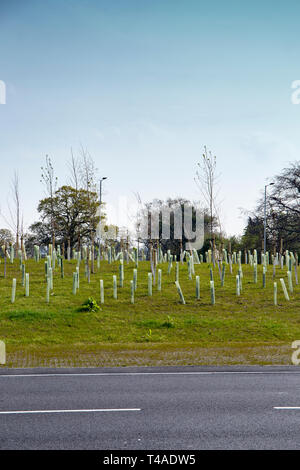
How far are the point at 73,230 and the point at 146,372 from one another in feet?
129

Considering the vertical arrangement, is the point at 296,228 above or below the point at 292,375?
above

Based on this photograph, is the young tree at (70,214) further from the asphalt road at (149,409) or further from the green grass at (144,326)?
the asphalt road at (149,409)

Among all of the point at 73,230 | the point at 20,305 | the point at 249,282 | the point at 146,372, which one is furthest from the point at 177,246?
the point at 146,372

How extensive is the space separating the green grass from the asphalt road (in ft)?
6.83

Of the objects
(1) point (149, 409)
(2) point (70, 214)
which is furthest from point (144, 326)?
(2) point (70, 214)

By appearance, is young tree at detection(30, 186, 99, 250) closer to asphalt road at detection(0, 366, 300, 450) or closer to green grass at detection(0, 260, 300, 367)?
green grass at detection(0, 260, 300, 367)

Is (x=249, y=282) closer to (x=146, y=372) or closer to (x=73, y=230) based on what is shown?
(x=146, y=372)

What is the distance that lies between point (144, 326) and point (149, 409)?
1046 cm

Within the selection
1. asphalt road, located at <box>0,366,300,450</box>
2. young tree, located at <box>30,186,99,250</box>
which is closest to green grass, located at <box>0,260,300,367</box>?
asphalt road, located at <box>0,366,300,450</box>

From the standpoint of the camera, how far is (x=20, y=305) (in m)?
19.7

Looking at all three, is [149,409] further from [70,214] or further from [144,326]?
[70,214]

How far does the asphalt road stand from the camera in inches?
230

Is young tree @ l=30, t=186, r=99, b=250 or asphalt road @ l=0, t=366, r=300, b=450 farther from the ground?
young tree @ l=30, t=186, r=99, b=250

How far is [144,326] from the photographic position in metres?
17.9
